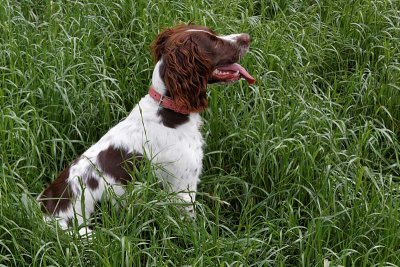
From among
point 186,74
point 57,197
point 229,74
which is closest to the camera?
point 57,197

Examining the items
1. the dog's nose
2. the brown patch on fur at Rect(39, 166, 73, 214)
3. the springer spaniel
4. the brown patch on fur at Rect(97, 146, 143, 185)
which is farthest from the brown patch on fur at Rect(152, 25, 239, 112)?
the brown patch on fur at Rect(39, 166, 73, 214)

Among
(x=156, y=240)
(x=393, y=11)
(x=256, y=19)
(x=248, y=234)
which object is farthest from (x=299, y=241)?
(x=393, y=11)

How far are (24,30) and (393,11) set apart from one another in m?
2.88

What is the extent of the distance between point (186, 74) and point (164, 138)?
35cm

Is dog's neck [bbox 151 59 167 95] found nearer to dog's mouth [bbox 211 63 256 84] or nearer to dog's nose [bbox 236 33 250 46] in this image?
dog's mouth [bbox 211 63 256 84]

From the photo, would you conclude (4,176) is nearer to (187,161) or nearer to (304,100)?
Result: (187,161)

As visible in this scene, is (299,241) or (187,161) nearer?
(299,241)

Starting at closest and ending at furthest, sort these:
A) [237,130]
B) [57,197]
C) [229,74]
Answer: [57,197]
[229,74]
[237,130]

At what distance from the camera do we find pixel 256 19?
18.5ft

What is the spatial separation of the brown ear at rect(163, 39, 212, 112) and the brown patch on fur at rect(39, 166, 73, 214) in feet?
2.28

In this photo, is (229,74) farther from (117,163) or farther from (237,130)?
(117,163)

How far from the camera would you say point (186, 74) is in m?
3.80

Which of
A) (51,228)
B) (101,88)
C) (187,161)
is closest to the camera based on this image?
(51,228)

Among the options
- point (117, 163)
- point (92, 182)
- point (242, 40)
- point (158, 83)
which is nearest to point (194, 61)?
point (158, 83)
